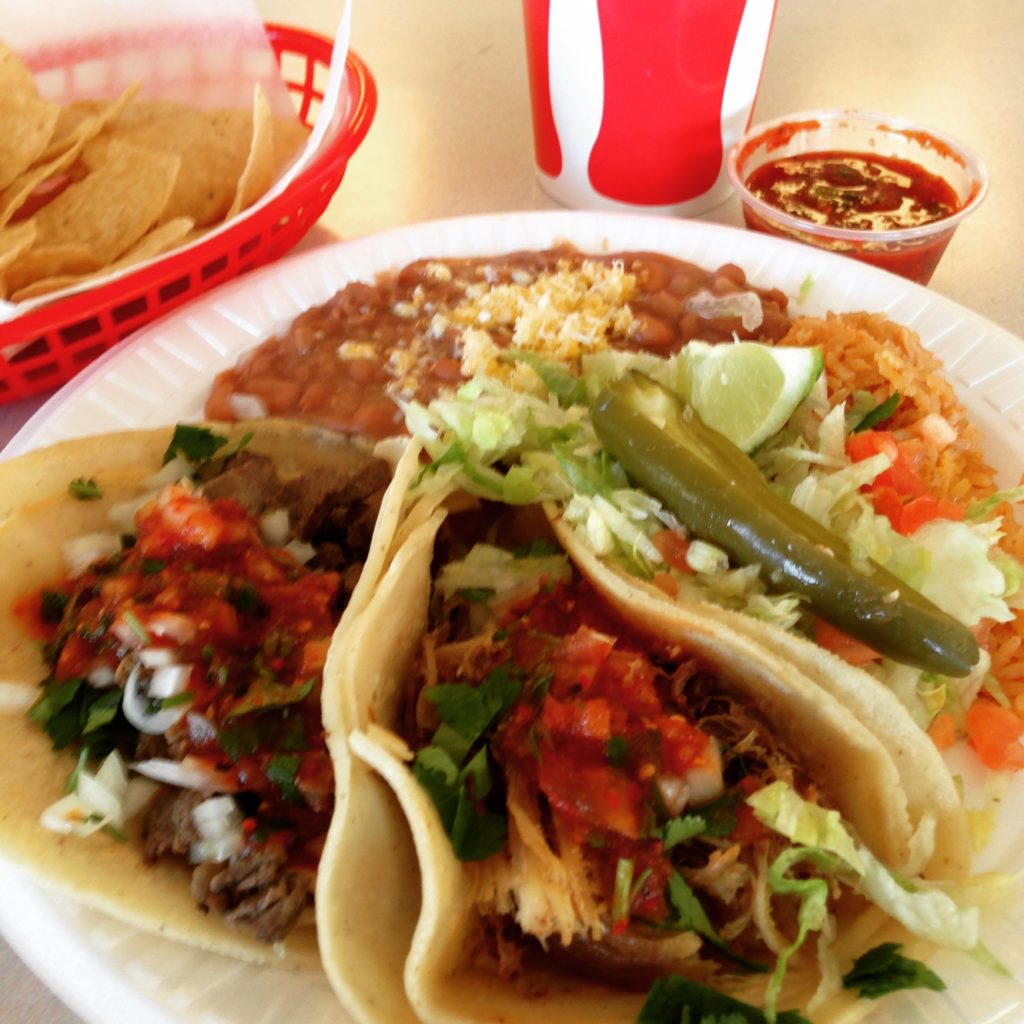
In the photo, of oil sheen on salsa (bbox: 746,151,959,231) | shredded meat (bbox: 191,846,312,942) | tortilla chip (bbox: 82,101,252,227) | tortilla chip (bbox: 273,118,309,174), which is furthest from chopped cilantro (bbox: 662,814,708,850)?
tortilla chip (bbox: 273,118,309,174)

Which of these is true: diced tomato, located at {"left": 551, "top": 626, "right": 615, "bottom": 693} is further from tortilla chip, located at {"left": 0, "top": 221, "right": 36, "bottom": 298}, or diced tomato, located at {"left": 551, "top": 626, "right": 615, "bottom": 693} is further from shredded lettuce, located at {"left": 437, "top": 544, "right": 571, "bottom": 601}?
tortilla chip, located at {"left": 0, "top": 221, "right": 36, "bottom": 298}

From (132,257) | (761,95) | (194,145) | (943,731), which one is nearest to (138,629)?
(132,257)

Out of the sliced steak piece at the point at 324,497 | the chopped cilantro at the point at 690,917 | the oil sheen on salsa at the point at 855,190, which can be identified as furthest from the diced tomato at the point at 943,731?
the oil sheen on salsa at the point at 855,190

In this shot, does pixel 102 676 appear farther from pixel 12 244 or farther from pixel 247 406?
pixel 12 244

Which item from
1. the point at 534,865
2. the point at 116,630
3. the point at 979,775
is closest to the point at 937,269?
the point at 979,775

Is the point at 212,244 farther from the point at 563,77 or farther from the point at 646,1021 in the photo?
the point at 646,1021

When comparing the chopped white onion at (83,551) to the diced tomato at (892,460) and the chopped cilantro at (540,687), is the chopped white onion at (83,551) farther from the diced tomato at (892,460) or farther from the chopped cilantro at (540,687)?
the diced tomato at (892,460)
